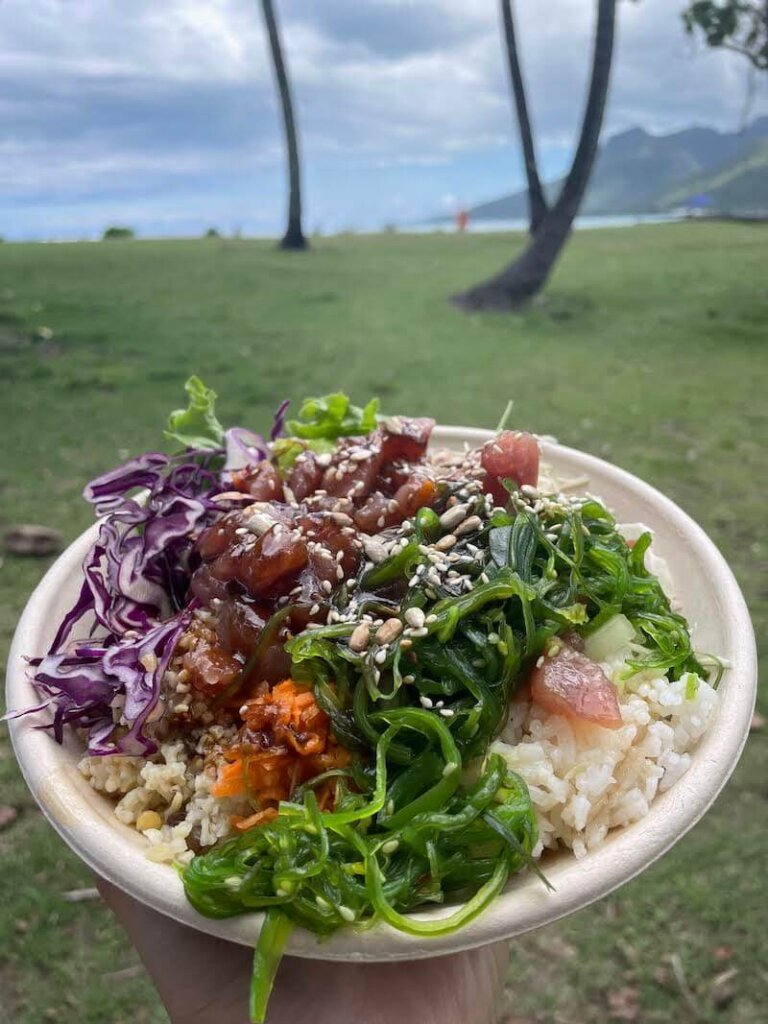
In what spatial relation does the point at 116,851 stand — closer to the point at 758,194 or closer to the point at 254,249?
the point at 254,249

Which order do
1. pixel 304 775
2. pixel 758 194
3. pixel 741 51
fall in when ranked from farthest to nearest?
1. pixel 758 194
2. pixel 741 51
3. pixel 304 775

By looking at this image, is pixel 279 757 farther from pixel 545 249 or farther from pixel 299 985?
pixel 545 249

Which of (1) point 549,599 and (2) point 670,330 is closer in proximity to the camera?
(1) point 549,599

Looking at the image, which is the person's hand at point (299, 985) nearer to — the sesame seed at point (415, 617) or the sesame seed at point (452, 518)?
the sesame seed at point (415, 617)

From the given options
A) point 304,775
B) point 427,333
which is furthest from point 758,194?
point 304,775

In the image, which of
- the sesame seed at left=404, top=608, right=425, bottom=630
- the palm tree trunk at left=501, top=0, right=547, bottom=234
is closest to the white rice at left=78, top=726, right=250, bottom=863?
the sesame seed at left=404, top=608, right=425, bottom=630

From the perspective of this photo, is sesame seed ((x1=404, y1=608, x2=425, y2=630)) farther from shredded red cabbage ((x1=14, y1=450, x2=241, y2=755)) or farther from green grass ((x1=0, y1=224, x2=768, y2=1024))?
green grass ((x1=0, y1=224, x2=768, y2=1024))

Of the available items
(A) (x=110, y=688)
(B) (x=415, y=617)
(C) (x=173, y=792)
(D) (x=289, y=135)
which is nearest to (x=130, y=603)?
(A) (x=110, y=688)

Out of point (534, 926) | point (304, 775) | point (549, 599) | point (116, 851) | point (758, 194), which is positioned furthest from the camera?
point (758, 194)
